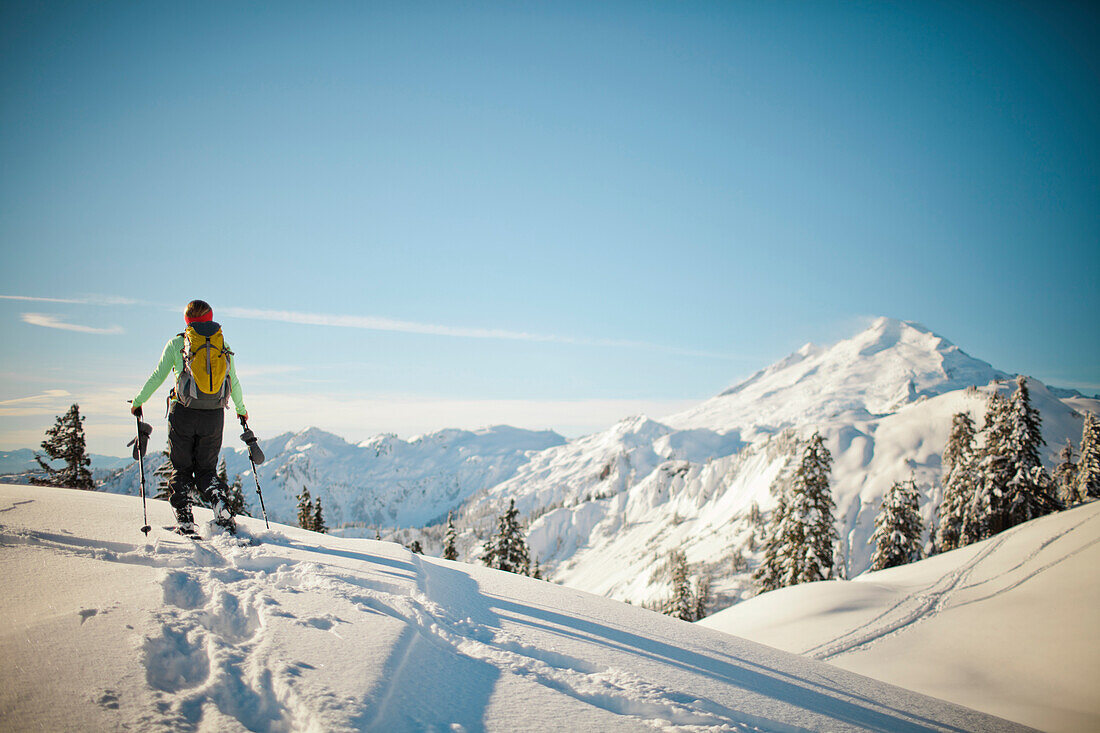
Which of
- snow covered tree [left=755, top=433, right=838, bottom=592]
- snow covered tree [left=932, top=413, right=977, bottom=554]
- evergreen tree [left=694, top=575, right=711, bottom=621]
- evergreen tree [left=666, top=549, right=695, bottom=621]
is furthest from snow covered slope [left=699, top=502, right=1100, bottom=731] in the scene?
evergreen tree [left=694, top=575, right=711, bottom=621]

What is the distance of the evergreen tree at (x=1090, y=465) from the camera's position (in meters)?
33.5

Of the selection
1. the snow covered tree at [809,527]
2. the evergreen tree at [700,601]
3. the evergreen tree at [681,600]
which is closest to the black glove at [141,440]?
the snow covered tree at [809,527]

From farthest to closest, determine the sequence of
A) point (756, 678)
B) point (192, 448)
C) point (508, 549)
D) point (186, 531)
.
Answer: point (508, 549), point (192, 448), point (186, 531), point (756, 678)

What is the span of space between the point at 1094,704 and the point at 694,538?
342 ft

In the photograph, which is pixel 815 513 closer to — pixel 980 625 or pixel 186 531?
pixel 980 625

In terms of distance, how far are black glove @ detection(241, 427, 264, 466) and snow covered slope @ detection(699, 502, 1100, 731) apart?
15469 millimetres

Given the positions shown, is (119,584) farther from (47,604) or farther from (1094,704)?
(1094,704)

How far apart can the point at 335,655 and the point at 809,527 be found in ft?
91.2

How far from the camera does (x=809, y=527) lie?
83.8ft

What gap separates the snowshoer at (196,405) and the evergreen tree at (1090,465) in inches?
1968

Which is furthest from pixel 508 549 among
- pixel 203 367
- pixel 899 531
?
pixel 899 531

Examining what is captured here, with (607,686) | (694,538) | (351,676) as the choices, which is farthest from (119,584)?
(694,538)

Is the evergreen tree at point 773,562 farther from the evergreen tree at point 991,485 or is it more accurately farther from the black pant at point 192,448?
the black pant at point 192,448

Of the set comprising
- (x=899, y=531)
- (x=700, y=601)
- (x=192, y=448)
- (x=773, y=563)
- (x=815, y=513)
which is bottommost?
(x=700, y=601)
